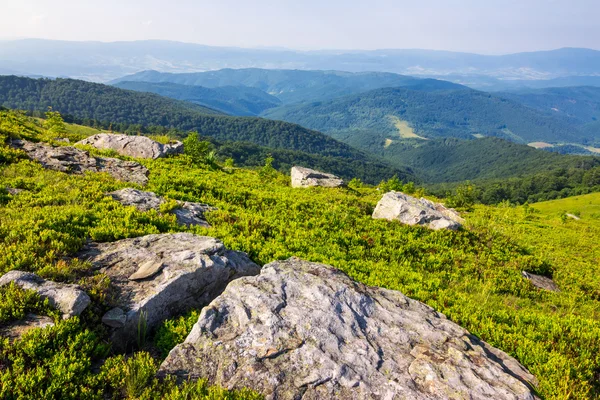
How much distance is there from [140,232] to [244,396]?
631 cm

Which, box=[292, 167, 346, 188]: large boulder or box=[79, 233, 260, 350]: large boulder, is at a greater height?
box=[79, 233, 260, 350]: large boulder

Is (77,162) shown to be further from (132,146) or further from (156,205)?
(132,146)

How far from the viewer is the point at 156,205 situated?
11.8m

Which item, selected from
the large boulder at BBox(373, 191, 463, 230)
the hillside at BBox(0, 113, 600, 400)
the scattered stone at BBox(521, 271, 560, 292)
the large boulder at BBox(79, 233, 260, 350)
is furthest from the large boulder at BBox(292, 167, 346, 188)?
the large boulder at BBox(79, 233, 260, 350)

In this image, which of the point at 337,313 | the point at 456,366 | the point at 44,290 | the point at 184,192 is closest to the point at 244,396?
the point at 337,313


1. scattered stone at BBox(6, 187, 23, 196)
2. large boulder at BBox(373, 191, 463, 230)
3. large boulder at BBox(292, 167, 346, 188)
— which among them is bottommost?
large boulder at BBox(292, 167, 346, 188)

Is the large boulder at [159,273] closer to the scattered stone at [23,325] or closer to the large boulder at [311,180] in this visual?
the scattered stone at [23,325]

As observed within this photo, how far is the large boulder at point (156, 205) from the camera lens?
1135cm

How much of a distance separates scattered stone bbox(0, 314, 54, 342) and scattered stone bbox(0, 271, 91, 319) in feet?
0.86

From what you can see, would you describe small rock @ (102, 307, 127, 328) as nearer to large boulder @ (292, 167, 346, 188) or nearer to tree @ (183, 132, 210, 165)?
tree @ (183, 132, 210, 165)

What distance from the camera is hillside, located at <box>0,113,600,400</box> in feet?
15.6

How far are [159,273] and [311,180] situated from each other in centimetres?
2179

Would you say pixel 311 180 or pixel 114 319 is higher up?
pixel 114 319

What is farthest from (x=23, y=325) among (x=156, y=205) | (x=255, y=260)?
(x=156, y=205)
